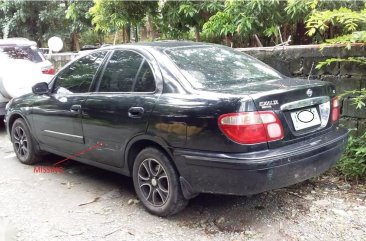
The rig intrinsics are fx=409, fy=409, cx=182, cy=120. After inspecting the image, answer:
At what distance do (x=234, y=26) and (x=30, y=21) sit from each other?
42.6 feet

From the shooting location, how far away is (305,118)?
333 centimetres

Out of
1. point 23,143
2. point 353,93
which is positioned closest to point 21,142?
point 23,143

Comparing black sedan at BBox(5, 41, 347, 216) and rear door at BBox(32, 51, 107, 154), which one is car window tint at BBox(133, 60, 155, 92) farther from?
rear door at BBox(32, 51, 107, 154)

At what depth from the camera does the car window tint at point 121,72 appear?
3.87 m

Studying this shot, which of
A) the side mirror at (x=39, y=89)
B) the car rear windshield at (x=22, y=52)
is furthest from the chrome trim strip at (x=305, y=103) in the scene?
the car rear windshield at (x=22, y=52)

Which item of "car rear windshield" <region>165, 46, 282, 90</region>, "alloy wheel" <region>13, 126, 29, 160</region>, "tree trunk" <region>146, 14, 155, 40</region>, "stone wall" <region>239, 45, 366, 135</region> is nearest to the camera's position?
"car rear windshield" <region>165, 46, 282, 90</region>

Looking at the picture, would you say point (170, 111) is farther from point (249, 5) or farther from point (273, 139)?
point (249, 5)

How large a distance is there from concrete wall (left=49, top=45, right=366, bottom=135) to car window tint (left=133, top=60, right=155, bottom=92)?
2197 mm

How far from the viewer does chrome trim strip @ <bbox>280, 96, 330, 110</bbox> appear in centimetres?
317

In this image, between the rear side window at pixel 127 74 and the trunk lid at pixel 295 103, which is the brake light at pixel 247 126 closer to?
the trunk lid at pixel 295 103

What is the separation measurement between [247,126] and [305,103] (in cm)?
64

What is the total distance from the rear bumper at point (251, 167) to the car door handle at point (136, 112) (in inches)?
20.0

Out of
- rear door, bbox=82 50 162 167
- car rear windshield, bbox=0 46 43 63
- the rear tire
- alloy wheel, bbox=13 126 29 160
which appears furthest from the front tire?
car rear windshield, bbox=0 46 43 63

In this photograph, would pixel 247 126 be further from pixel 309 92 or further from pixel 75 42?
pixel 75 42
